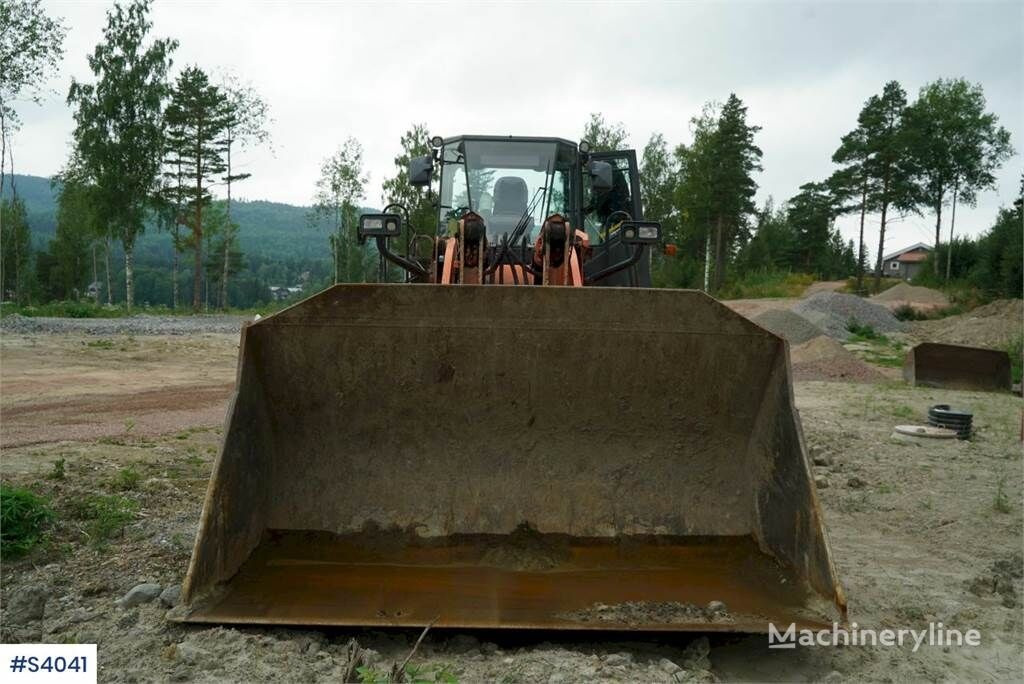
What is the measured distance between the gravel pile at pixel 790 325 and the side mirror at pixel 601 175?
14.7 metres

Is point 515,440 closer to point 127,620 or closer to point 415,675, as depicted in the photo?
point 415,675

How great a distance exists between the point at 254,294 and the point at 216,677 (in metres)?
84.7

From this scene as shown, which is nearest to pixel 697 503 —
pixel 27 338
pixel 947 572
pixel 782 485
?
pixel 782 485

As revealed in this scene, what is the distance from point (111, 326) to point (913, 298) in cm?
2886

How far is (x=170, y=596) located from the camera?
3809 millimetres

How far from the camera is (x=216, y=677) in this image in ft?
10.1

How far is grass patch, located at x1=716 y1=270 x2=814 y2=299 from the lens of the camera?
41.1m

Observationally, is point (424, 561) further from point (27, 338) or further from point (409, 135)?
point (409, 135)

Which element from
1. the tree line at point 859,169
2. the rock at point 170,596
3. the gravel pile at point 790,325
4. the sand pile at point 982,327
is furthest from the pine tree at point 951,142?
the rock at point 170,596

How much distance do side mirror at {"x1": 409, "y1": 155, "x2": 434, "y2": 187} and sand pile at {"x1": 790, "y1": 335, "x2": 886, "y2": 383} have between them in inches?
392

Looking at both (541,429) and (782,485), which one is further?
(541,429)

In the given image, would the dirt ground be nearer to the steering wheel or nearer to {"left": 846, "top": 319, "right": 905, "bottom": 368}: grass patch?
the steering wheel

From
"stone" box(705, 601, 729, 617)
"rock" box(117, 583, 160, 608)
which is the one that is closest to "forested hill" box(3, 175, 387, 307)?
"rock" box(117, 583, 160, 608)

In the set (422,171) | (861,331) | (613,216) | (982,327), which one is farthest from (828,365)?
(422,171)
